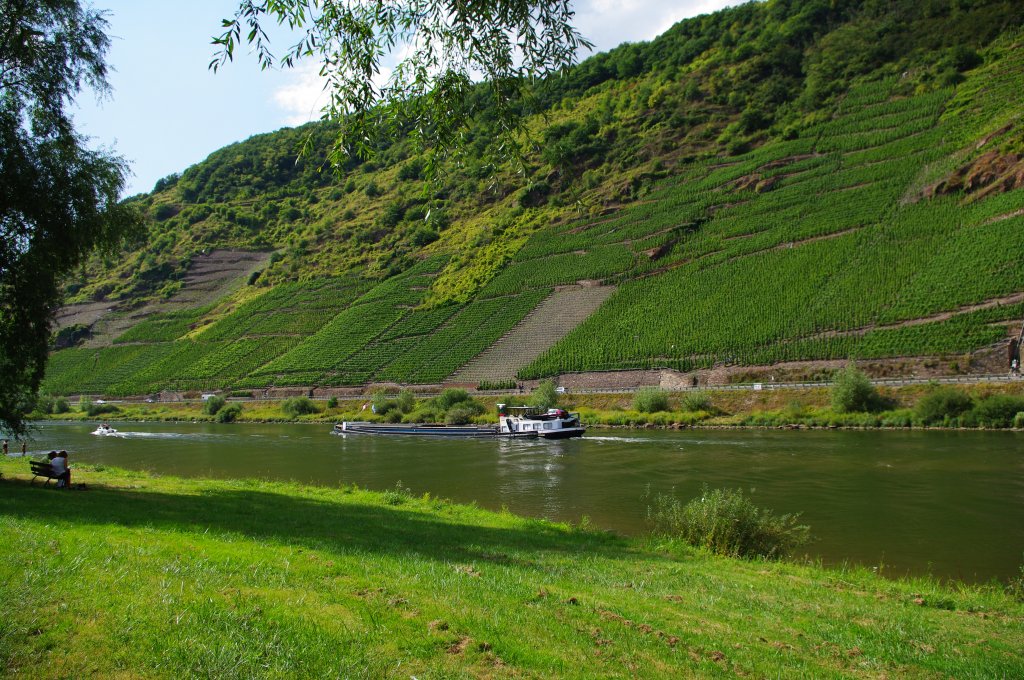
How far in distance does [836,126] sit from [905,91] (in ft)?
36.0

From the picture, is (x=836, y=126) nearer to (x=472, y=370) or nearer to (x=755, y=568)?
(x=472, y=370)

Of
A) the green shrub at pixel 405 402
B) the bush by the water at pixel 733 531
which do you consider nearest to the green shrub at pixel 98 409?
the green shrub at pixel 405 402

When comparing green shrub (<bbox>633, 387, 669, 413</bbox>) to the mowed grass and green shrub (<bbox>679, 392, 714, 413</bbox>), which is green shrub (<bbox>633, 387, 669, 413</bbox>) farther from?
the mowed grass

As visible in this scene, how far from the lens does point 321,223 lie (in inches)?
6324

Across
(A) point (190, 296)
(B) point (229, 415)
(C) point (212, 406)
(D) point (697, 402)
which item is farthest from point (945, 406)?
(A) point (190, 296)

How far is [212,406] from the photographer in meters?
80.1

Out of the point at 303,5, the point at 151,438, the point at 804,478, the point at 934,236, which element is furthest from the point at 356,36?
the point at 934,236

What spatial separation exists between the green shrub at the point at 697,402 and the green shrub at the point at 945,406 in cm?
1523

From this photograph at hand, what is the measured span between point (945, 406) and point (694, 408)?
56.4 ft

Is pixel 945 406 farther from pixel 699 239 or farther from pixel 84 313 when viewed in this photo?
pixel 84 313

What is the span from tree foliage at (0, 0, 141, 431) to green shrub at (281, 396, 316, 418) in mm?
59191

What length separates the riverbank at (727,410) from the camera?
40812mm

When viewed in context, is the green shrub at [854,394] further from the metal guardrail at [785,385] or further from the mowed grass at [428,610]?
the mowed grass at [428,610]

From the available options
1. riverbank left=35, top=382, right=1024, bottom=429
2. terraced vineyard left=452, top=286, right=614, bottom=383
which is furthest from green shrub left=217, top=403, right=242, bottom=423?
terraced vineyard left=452, top=286, right=614, bottom=383
